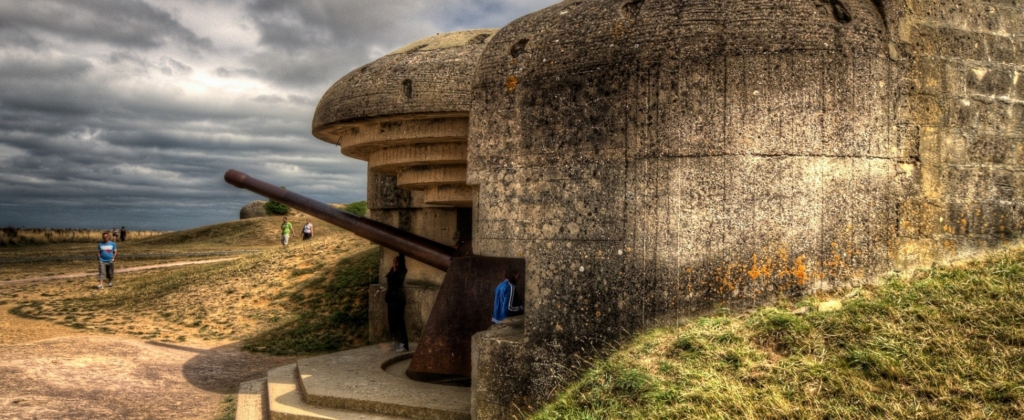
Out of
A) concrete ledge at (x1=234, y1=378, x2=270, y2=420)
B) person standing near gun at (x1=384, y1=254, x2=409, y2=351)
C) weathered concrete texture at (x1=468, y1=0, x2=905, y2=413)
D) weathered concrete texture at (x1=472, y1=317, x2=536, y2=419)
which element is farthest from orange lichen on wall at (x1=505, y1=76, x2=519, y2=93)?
person standing near gun at (x1=384, y1=254, x2=409, y2=351)

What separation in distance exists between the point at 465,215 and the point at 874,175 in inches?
230

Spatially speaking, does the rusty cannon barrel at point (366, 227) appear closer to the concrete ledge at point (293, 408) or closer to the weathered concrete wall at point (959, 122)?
the concrete ledge at point (293, 408)

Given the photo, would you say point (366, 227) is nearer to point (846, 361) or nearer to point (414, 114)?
point (414, 114)

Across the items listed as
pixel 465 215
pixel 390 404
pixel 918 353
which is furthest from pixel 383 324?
pixel 918 353

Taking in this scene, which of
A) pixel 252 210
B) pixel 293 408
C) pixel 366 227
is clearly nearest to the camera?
pixel 293 408

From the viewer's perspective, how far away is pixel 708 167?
5.07 m

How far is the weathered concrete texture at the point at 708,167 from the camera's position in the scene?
504cm

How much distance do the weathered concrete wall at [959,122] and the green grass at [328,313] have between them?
26.6 ft

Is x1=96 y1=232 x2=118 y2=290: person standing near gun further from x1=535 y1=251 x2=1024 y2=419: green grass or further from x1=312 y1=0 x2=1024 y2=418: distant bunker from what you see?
x1=535 y1=251 x2=1024 y2=419: green grass

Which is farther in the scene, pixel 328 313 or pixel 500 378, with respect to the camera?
pixel 328 313

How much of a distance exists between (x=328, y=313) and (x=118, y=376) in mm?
3959

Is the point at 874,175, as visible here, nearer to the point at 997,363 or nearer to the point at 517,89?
the point at 997,363

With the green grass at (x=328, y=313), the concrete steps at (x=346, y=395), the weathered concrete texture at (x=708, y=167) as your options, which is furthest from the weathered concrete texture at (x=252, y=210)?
the weathered concrete texture at (x=708, y=167)

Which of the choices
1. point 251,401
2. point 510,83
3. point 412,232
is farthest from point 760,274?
point 412,232
